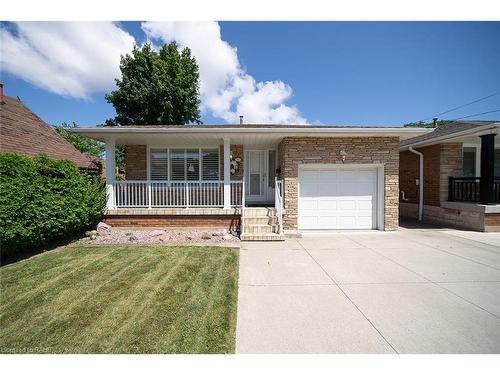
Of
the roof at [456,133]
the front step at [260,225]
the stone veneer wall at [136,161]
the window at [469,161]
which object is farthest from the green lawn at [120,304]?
the window at [469,161]

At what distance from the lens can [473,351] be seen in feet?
7.89

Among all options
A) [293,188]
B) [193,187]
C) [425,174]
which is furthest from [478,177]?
[193,187]

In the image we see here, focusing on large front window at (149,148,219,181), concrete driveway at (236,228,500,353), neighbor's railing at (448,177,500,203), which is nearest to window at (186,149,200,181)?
large front window at (149,148,219,181)

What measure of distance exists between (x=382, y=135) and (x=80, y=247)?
32.1 feet

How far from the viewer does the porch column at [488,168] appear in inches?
310

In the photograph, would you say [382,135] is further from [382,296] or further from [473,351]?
[473,351]

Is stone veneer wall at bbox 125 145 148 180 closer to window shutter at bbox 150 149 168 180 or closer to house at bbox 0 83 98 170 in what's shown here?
window shutter at bbox 150 149 168 180

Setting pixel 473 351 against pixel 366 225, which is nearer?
pixel 473 351

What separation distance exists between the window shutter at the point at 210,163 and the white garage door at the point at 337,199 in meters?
3.76

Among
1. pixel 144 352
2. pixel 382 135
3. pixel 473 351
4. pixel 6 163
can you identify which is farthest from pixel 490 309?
pixel 6 163

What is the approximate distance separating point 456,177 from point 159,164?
12408mm

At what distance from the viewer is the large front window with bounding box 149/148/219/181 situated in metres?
9.79

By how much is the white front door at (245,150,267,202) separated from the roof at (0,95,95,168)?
802 centimetres

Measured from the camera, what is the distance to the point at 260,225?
7410mm
